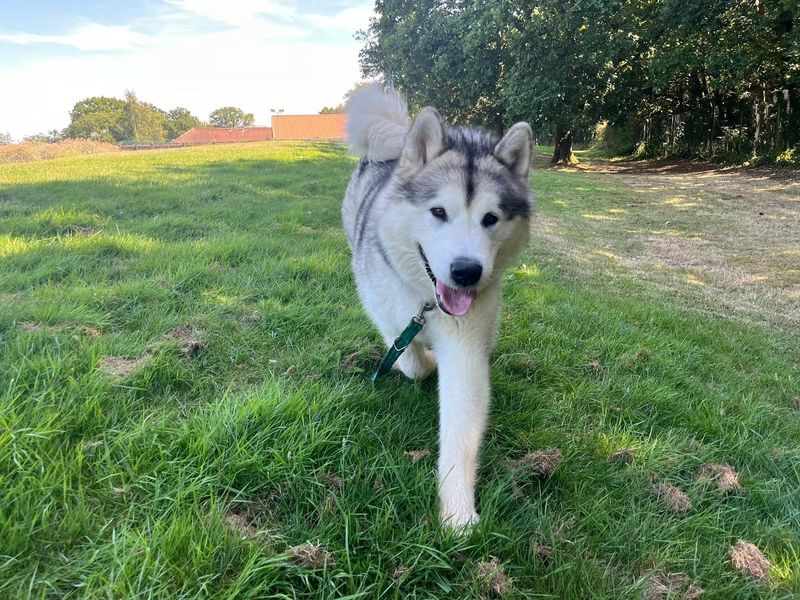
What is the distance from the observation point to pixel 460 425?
196cm

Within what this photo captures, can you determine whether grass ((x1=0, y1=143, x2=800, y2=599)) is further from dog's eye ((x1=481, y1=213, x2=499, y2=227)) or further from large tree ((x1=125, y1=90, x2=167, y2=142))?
large tree ((x1=125, y1=90, x2=167, y2=142))

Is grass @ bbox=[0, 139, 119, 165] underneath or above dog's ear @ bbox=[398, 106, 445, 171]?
above

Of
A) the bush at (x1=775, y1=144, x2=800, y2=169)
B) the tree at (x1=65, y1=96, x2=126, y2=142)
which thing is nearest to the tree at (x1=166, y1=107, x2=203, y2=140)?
the tree at (x1=65, y1=96, x2=126, y2=142)

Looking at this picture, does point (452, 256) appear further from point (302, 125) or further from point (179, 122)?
point (179, 122)

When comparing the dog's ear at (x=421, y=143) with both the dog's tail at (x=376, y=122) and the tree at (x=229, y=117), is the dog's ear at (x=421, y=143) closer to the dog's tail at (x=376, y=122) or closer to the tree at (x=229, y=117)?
the dog's tail at (x=376, y=122)

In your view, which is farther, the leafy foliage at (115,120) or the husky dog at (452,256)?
the leafy foliage at (115,120)

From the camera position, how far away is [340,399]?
2266 millimetres

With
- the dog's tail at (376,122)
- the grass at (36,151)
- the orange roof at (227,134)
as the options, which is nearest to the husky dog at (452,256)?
the dog's tail at (376,122)

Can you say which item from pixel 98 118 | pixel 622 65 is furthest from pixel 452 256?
pixel 98 118

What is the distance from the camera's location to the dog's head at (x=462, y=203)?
6.88ft

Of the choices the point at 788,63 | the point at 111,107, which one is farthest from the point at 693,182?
the point at 111,107

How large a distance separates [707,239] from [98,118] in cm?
10756

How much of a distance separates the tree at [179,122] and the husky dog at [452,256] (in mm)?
115424

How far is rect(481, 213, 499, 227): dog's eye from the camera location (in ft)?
7.38
